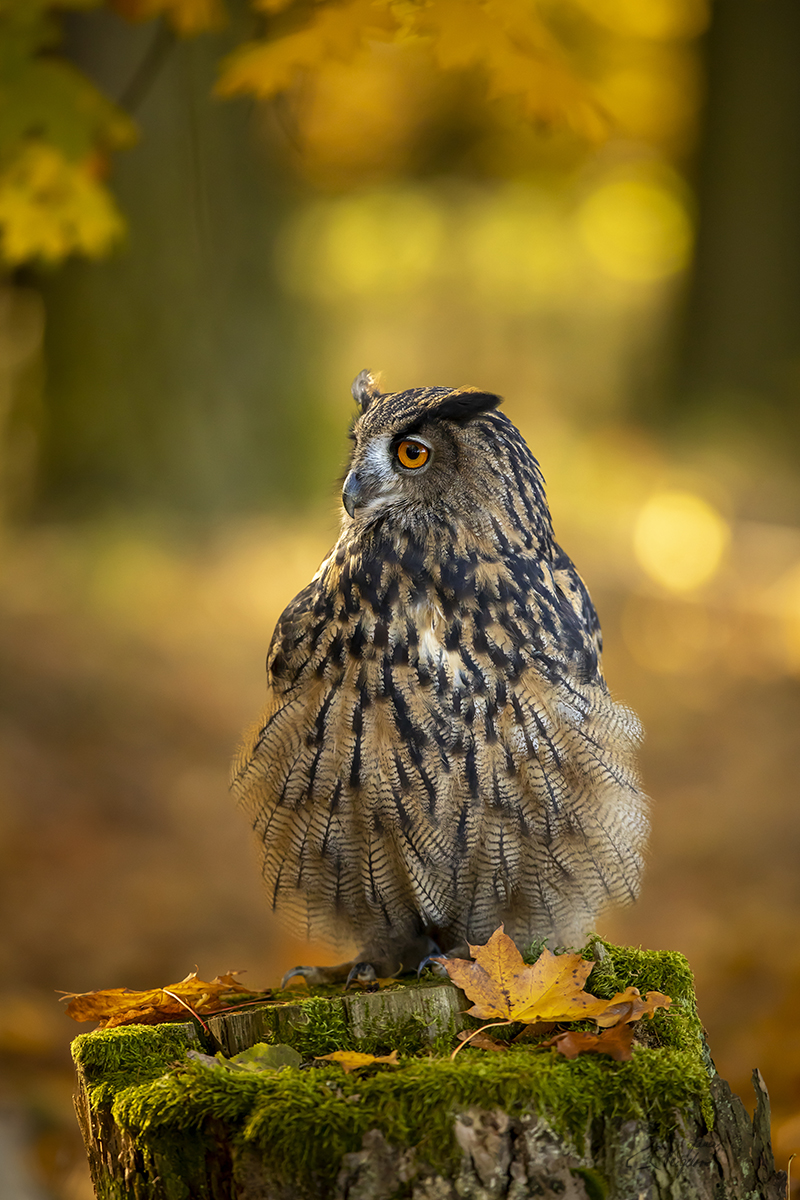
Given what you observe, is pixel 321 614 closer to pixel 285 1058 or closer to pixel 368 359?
pixel 285 1058

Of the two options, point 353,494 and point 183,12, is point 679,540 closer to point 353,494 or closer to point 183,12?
point 183,12

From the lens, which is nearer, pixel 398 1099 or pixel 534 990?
pixel 398 1099

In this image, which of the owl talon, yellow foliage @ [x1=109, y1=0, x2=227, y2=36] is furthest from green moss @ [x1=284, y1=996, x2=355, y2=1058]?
yellow foliage @ [x1=109, y1=0, x2=227, y2=36]

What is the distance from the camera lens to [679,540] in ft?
20.2

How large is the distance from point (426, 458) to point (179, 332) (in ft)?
9.67

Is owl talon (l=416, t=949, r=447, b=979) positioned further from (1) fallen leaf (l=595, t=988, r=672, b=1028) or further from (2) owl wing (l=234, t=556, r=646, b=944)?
(1) fallen leaf (l=595, t=988, r=672, b=1028)

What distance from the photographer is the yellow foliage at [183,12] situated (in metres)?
2.39

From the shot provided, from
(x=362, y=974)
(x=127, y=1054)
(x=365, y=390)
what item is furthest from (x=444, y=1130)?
(x=365, y=390)

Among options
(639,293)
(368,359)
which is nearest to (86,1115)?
(368,359)

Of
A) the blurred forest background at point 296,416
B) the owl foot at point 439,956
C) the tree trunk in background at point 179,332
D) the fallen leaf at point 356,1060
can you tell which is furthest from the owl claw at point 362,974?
the tree trunk in background at point 179,332

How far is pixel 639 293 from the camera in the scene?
7.82m

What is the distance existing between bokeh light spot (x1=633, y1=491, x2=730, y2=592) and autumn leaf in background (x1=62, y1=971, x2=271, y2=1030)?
14.9 ft

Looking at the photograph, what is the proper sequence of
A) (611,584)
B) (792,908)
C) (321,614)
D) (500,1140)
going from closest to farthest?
(500,1140) → (321,614) → (792,908) → (611,584)

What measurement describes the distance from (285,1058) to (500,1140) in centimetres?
36
